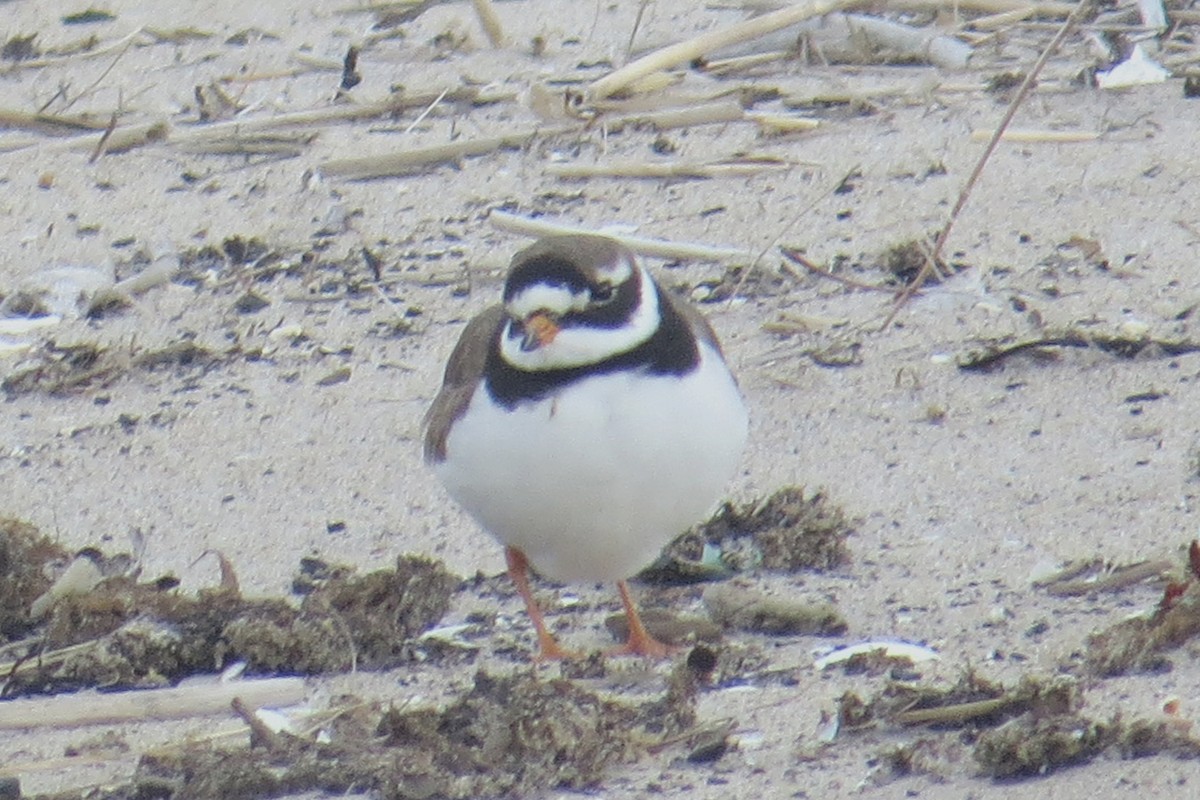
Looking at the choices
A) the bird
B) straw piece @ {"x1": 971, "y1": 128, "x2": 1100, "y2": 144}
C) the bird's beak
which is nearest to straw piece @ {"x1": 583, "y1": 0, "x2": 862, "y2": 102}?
straw piece @ {"x1": 971, "y1": 128, "x2": 1100, "y2": 144}

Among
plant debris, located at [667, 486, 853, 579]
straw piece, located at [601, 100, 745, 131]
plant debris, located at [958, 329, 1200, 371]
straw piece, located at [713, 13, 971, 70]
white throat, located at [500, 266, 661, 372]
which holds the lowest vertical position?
straw piece, located at [713, 13, 971, 70]

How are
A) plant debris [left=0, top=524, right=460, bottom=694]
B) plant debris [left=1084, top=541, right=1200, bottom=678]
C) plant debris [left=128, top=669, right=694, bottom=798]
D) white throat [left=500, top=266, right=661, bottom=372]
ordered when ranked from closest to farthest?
plant debris [left=128, top=669, right=694, bottom=798] → plant debris [left=1084, top=541, right=1200, bottom=678] → white throat [left=500, top=266, right=661, bottom=372] → plant debris [left=0, top=524, right=460, bottom=694]

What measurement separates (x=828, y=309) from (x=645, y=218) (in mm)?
764

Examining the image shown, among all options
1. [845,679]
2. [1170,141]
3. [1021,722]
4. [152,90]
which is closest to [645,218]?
[1170,141]

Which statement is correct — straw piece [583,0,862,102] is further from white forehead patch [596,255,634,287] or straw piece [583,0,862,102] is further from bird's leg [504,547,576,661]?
white forehead patch [596,255,634,287]

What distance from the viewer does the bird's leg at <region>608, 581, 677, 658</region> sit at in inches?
169

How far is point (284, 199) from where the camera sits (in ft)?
21.5

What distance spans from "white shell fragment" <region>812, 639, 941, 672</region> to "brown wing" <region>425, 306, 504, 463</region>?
0.81 m

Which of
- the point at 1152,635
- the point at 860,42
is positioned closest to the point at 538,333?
the point at 1152,635

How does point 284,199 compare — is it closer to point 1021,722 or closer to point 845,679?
point 845,679

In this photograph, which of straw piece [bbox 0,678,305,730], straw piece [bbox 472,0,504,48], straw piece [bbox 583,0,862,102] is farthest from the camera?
straw piece [bbox 472,0,504,48]

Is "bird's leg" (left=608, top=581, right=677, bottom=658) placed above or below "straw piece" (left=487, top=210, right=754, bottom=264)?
above

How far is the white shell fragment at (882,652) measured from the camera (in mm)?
4004

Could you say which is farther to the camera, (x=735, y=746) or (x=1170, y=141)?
(x=1170, y=141)
